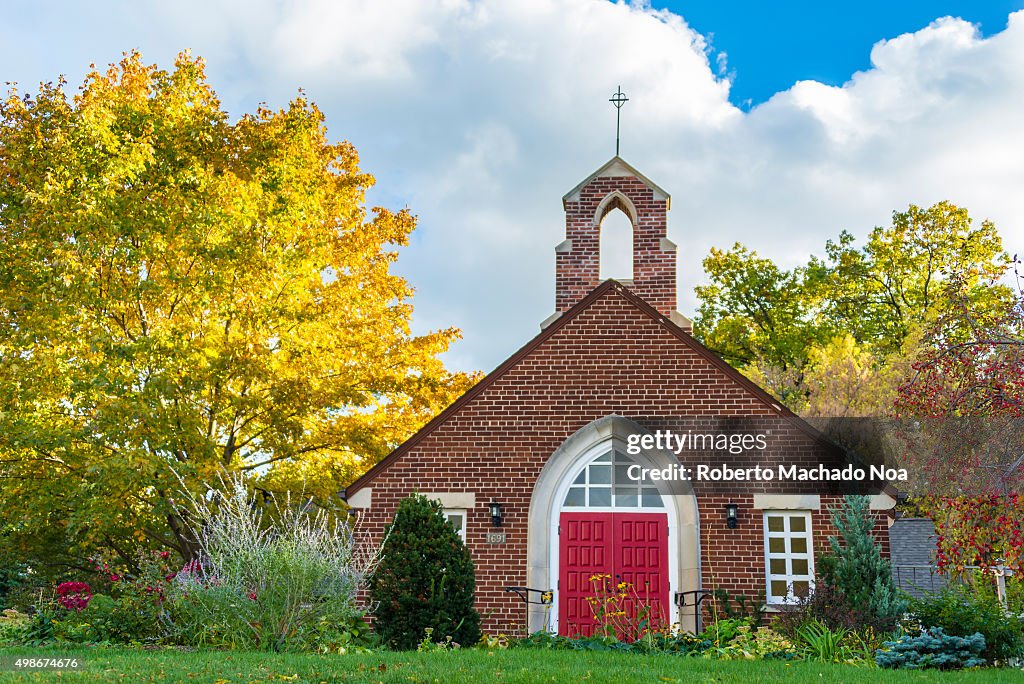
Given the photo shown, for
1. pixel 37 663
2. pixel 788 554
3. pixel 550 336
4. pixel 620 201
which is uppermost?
pixel 620 201

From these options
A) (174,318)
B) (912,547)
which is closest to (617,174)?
(174,318)

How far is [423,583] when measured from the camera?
44.4 feet

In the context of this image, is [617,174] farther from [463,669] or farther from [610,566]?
[463,669]

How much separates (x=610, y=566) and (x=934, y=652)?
17.2ft

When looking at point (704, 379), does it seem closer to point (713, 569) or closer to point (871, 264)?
point (713, 569)

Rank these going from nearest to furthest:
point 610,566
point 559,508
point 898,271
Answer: point 610,566 → point 559,508 → point 898,271

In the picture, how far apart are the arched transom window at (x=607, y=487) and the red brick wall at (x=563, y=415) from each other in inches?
27.0

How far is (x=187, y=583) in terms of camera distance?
12891mm

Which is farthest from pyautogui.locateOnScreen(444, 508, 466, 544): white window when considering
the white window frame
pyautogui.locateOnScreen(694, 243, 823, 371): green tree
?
pyautogui.locateOnScreen(694, 243, 823, 371): green tree

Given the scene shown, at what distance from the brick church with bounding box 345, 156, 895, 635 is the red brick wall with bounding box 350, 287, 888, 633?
0.07 feet

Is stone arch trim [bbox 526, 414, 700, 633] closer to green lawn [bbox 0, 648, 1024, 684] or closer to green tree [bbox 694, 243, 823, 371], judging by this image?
green lawn [bbox 0, 648, 1024, 684]

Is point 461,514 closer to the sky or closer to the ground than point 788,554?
closer to the sky

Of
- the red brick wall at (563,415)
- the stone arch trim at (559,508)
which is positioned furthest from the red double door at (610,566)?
the red brick wall at (563,415)

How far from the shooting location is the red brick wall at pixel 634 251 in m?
17.8
